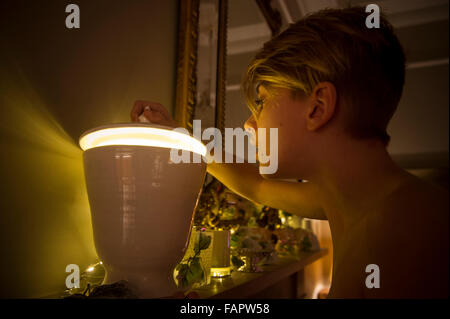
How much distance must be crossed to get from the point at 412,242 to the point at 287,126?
0.34 m

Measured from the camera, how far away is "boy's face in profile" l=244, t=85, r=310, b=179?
673mm

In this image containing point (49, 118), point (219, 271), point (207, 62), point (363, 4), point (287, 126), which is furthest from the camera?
point (363, 4)

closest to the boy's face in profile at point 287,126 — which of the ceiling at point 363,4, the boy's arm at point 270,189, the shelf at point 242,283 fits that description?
the boy's arm at point 270,189

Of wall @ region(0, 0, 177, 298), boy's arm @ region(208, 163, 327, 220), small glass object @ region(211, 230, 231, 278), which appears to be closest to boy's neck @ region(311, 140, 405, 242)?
boy's arm @ region(208, 163, 327, 220)

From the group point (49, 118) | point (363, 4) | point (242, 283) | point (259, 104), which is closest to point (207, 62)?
point (259, 104)

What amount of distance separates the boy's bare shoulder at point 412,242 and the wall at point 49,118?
59 centimetres

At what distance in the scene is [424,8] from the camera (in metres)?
2.72

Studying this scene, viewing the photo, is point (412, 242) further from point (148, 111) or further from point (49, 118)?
point (49, 118)

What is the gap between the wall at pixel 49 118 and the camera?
52 cm

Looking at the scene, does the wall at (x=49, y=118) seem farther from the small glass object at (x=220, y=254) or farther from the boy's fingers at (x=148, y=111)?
the small glass object at (x=220, y=254)

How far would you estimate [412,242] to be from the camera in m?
0.46

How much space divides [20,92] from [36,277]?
13.5 inches

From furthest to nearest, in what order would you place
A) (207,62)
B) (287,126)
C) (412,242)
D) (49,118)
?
1. (207,62)
2. (287,126)
3. (49,118)
4. (412,242)

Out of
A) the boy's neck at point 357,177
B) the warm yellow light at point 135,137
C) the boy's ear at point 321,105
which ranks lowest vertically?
the boy's neck at point 357,177
